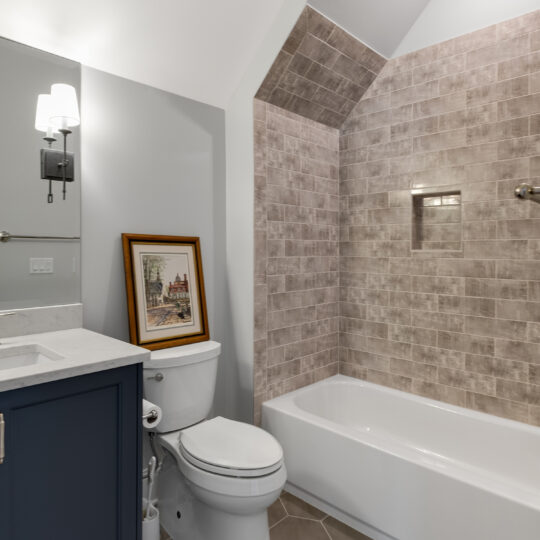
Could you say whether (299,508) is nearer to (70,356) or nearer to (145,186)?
(70,356)

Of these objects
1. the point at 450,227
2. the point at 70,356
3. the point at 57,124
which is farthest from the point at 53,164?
the point at 450,227

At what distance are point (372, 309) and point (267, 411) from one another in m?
0.95

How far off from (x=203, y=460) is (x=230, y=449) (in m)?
0.12

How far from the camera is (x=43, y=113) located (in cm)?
183

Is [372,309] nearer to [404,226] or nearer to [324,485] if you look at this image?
[404,226]

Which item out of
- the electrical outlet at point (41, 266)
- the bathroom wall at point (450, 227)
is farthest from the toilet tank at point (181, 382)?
the bathroom wall at point (450, 227)

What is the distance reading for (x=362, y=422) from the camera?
2752 mm

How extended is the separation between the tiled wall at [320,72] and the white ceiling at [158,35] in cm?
18

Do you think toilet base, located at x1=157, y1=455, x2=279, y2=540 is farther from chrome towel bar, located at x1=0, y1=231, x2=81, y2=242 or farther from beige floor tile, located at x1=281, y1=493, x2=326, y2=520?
chrome towel bar, located at x1=0, y1=231, x2=81, y2=242

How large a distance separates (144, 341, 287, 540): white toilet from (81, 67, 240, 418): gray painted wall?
0.38m

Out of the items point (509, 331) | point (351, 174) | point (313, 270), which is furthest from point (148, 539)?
point (351, 174)

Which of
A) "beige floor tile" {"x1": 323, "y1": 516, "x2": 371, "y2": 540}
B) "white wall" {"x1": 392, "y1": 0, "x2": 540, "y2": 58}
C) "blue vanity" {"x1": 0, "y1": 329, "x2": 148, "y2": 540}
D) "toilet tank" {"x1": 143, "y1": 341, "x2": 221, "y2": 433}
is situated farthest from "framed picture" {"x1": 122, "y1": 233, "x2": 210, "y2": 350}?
"white wall" {"x1": 392, "y1": 0, "x2": 540, "y2": 58}

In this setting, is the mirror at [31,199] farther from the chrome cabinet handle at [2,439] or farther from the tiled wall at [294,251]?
the tiled wall at [294,251]

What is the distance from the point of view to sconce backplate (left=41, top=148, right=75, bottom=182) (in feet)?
6.03
